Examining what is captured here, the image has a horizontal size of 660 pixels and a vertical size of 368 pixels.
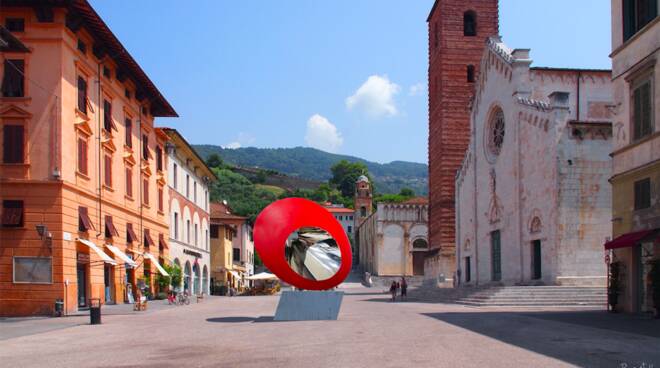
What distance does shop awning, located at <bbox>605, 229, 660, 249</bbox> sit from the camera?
2022 cm

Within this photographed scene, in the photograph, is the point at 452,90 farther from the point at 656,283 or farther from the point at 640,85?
the point at 656,283

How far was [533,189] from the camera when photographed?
35.0 metres

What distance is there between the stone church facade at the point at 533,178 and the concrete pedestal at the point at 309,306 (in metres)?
14.3

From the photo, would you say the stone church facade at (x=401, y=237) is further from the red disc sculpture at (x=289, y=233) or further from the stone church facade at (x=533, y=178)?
the red disc sculpture at (x=289, y=233)

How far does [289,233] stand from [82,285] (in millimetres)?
11472

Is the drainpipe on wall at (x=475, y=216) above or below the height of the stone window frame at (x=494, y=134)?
below

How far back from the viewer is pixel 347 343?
14.4 metres

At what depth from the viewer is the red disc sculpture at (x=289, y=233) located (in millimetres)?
21781

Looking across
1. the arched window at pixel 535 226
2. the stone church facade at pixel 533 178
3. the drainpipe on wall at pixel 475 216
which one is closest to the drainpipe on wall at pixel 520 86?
the stone church facade at pixel 533 178

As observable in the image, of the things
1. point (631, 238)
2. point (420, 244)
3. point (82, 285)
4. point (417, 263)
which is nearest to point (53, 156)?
point (82, 285)

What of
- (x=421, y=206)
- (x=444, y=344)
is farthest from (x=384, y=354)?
(x=421, y=206)

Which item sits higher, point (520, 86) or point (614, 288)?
point (520, 86)

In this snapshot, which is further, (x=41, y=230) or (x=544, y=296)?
(x=544, y=296)

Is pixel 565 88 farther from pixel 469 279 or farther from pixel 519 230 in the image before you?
pixel 469 279
